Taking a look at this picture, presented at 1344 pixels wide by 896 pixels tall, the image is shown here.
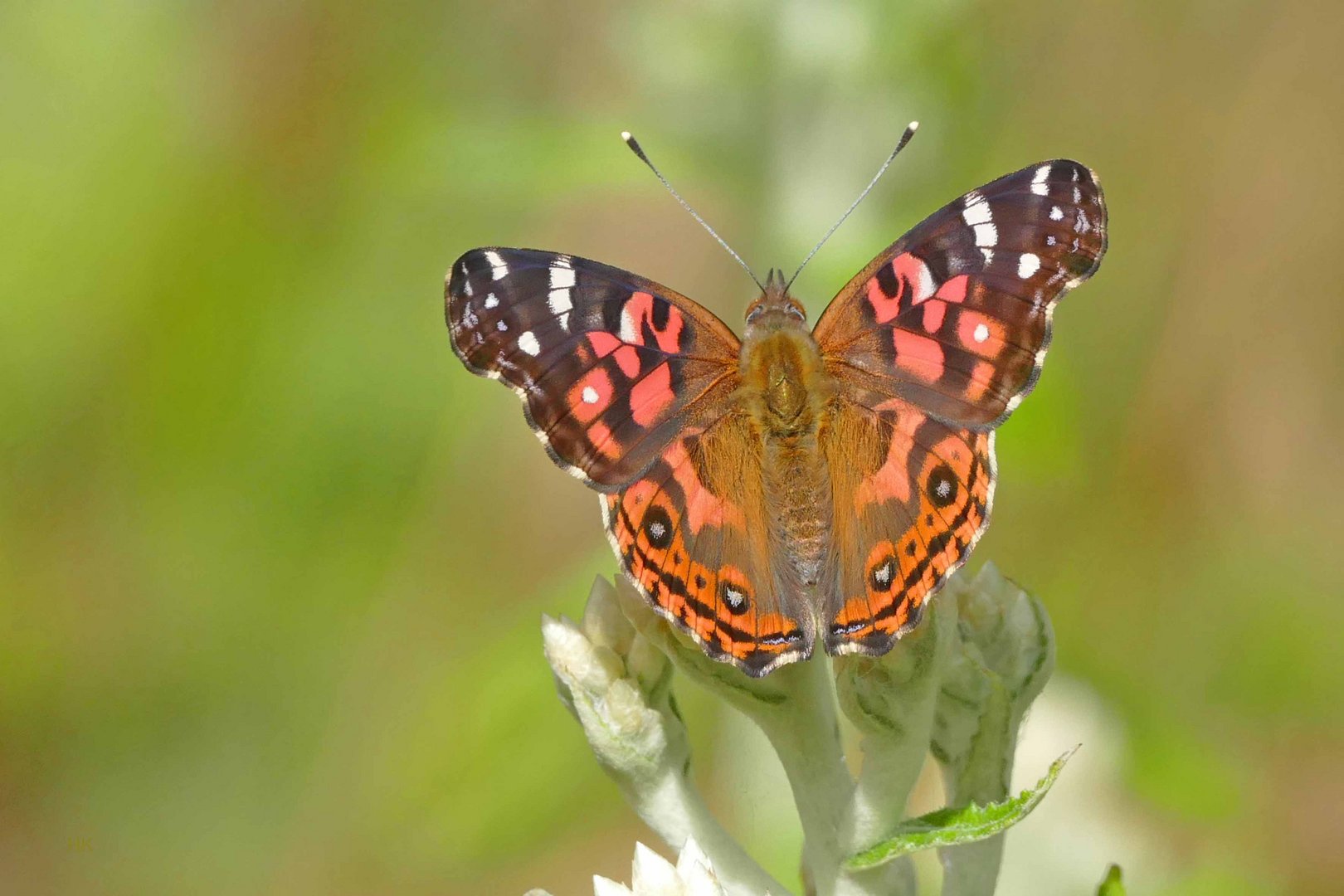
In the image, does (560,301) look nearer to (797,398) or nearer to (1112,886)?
(797,398)

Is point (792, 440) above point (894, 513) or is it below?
above

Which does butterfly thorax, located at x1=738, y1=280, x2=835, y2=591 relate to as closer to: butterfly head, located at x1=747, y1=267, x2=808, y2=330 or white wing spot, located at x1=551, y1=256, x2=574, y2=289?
butterfly head, located at x1=747, y1=267, x2=808, y2=330

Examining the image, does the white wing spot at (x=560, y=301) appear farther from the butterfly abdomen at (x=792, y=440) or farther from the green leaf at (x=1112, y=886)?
the green leaf at (x=1112, y=886)

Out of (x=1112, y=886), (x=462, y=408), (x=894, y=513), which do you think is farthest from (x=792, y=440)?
(x=462, y=408)

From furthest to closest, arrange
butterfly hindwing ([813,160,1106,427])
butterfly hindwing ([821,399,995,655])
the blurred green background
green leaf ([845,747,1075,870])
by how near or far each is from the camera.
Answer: the blurred green background
butterfly hindwing ([813,160,1106,427])
butterfly hindwing ([821,399,995,655])
green leaf ([845,747,1075,870])

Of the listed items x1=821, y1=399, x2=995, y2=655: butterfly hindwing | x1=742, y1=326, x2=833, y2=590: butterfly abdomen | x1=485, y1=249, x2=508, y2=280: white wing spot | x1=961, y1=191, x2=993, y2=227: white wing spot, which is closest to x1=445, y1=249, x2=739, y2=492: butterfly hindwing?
x1=485, y1=249, x2=508, y2=280: white wing spot

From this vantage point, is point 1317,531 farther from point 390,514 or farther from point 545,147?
point 390,514

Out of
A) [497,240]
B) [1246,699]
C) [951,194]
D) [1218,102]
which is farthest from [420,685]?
[1218,102]
